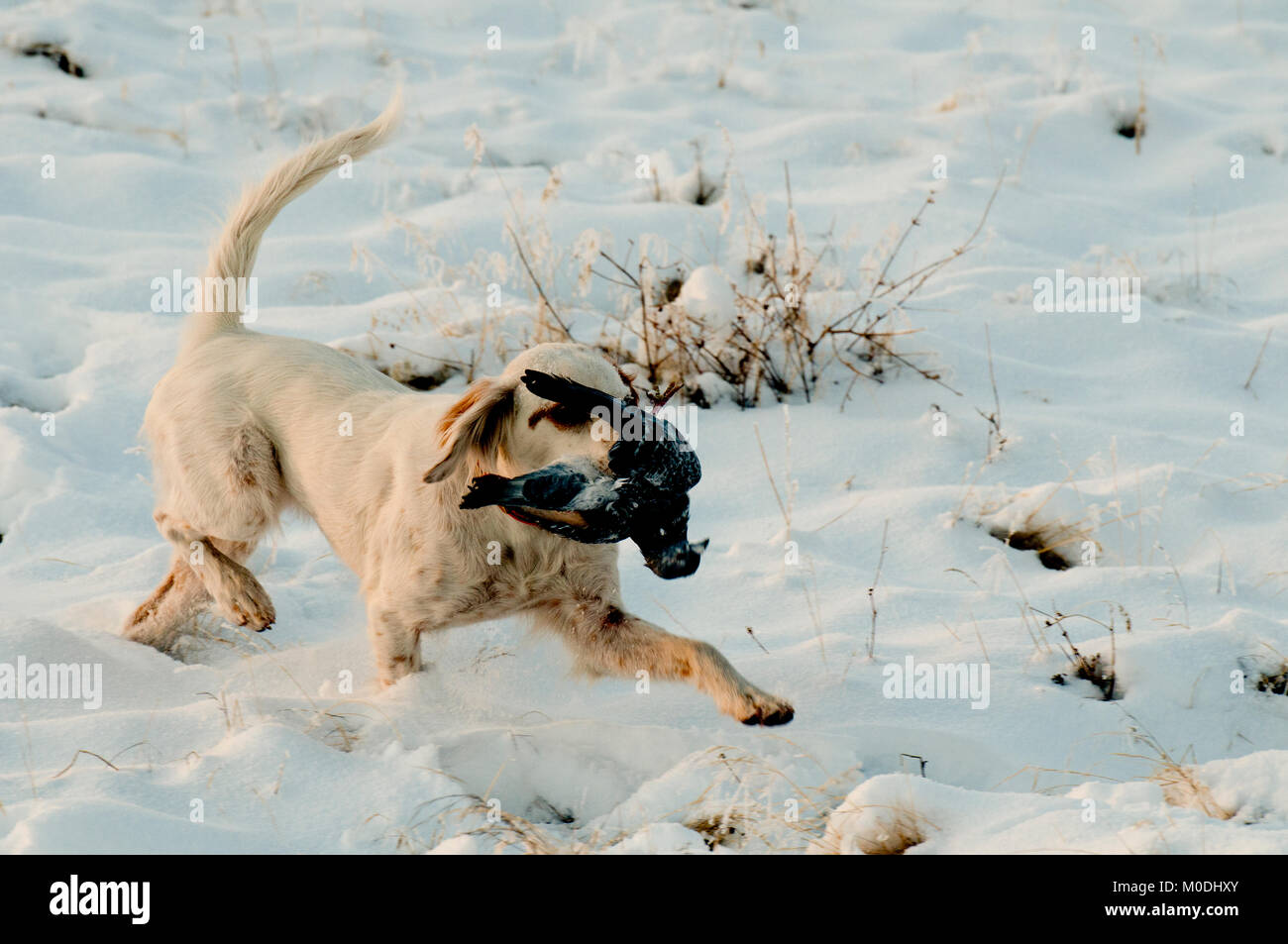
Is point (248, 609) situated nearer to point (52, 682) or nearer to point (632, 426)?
point (52, 682)

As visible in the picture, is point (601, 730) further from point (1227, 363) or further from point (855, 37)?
point (855, 37)

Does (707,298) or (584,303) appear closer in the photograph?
(707,298)

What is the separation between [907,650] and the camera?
3568 millimetres

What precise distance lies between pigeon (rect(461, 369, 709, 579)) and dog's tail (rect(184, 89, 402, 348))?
174 centimetres

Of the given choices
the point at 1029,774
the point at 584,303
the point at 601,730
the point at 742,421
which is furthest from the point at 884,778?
the point at 584,303

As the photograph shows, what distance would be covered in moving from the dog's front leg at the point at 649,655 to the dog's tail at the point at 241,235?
153 centimetres

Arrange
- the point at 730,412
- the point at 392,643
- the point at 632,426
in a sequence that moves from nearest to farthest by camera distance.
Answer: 1. the point at 632,426
2. the point at 392,643
3. the point at 730,412

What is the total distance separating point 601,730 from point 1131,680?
4.80ft

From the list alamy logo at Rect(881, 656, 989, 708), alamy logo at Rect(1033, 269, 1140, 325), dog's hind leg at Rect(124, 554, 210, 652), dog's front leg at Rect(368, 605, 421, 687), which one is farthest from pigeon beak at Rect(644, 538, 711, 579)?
alamy logo at Rect(1033, 269, 1140, 325)

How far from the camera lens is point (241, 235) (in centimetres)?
393

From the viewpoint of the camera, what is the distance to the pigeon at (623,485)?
8.00 ft

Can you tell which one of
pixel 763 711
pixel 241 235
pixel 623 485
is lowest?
pixel 763 711

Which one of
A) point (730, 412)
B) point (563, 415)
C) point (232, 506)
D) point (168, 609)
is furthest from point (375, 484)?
point (730, 412)
